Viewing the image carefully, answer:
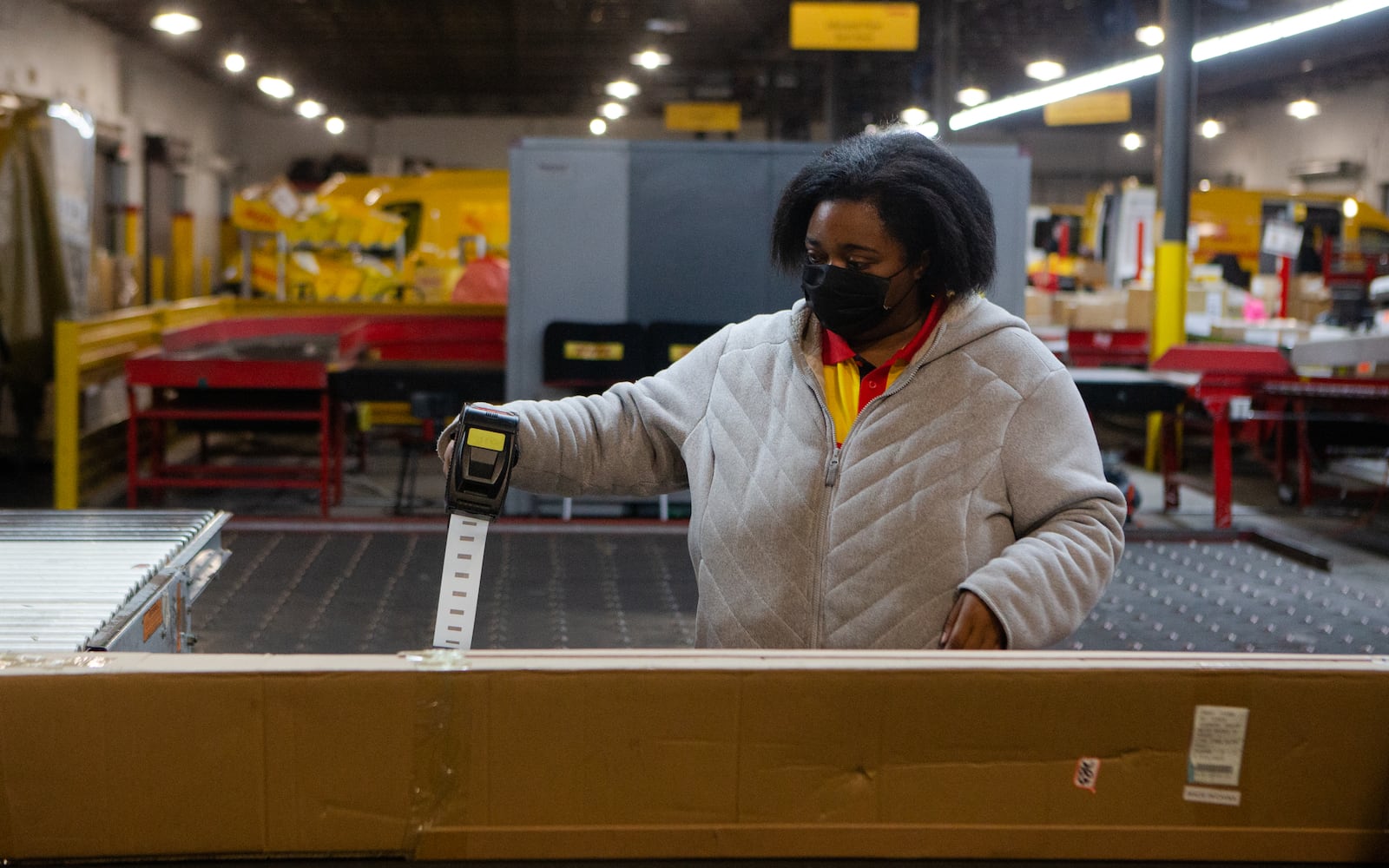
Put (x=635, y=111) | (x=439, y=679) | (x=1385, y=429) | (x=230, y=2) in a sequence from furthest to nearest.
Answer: (x=635, y=111) < (x=230, y=2) < (x=1385, y=429) < (x=439, y=679)

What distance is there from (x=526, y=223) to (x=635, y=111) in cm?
2350

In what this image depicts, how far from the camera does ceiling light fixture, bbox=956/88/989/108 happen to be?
25375 millimetres

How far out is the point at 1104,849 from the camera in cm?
126

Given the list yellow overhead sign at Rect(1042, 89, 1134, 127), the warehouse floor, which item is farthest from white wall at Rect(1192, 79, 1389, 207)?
the warehouse floor

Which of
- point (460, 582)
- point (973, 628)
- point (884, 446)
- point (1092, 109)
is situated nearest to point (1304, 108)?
point (1092, 109)

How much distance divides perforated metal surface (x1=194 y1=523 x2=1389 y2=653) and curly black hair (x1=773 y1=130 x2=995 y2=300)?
103 inches

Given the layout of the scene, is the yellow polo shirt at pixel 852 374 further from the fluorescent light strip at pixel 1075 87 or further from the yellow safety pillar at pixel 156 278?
the yellow safety pillar at pixel 156 278

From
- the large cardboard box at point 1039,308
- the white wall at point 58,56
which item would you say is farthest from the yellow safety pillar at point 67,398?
the white wall at point 58,56

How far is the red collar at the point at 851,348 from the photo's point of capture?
71.4 inches

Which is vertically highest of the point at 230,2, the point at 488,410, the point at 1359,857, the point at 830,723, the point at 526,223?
the point at 230,2

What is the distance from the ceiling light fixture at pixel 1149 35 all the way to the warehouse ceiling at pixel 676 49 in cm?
14

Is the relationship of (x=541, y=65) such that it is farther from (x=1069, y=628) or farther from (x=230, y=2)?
(x=1069, y=628)

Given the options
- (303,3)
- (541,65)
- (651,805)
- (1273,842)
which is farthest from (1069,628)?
(541,65)

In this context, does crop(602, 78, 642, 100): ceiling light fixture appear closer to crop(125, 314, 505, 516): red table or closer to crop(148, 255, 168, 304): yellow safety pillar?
crop(148, 255, 168, 304): yellow safety pillar
